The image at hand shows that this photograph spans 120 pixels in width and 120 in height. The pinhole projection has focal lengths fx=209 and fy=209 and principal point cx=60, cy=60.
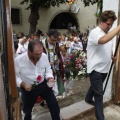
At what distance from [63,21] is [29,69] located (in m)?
18.8

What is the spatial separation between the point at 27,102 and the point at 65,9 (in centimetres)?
1862

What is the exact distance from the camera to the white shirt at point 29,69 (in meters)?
2.86

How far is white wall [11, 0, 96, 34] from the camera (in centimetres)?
1908

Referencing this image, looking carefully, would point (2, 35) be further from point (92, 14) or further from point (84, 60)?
point (92, 14)

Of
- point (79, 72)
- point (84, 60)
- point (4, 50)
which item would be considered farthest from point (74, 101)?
point (4, 50)

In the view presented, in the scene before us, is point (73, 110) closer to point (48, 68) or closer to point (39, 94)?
point (39, 94)

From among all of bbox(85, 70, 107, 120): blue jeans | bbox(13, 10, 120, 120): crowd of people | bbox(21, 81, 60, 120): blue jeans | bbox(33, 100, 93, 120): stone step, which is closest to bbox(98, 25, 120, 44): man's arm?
bbox(13, 10, 120, 120): crowd of people

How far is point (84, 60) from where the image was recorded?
4582mm

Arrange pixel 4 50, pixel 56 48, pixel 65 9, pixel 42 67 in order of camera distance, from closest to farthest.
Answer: pixel 4 50, pixel 42 67, pixel 56 48, pixel 65 9

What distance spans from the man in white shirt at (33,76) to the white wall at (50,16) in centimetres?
1636

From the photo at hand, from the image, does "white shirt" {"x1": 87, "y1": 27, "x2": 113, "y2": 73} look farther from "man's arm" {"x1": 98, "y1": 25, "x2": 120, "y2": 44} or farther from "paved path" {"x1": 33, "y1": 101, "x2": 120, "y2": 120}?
"paved path" {"x1": 33, "y1": 101, "x2": 120, "y2": 120}

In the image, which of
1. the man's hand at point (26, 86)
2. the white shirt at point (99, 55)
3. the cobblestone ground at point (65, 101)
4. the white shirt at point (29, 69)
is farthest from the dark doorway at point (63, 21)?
the man's hand at point (26, 86)

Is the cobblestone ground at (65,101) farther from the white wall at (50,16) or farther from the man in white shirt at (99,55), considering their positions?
the white wall at (50,16)

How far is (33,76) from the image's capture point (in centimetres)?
296
